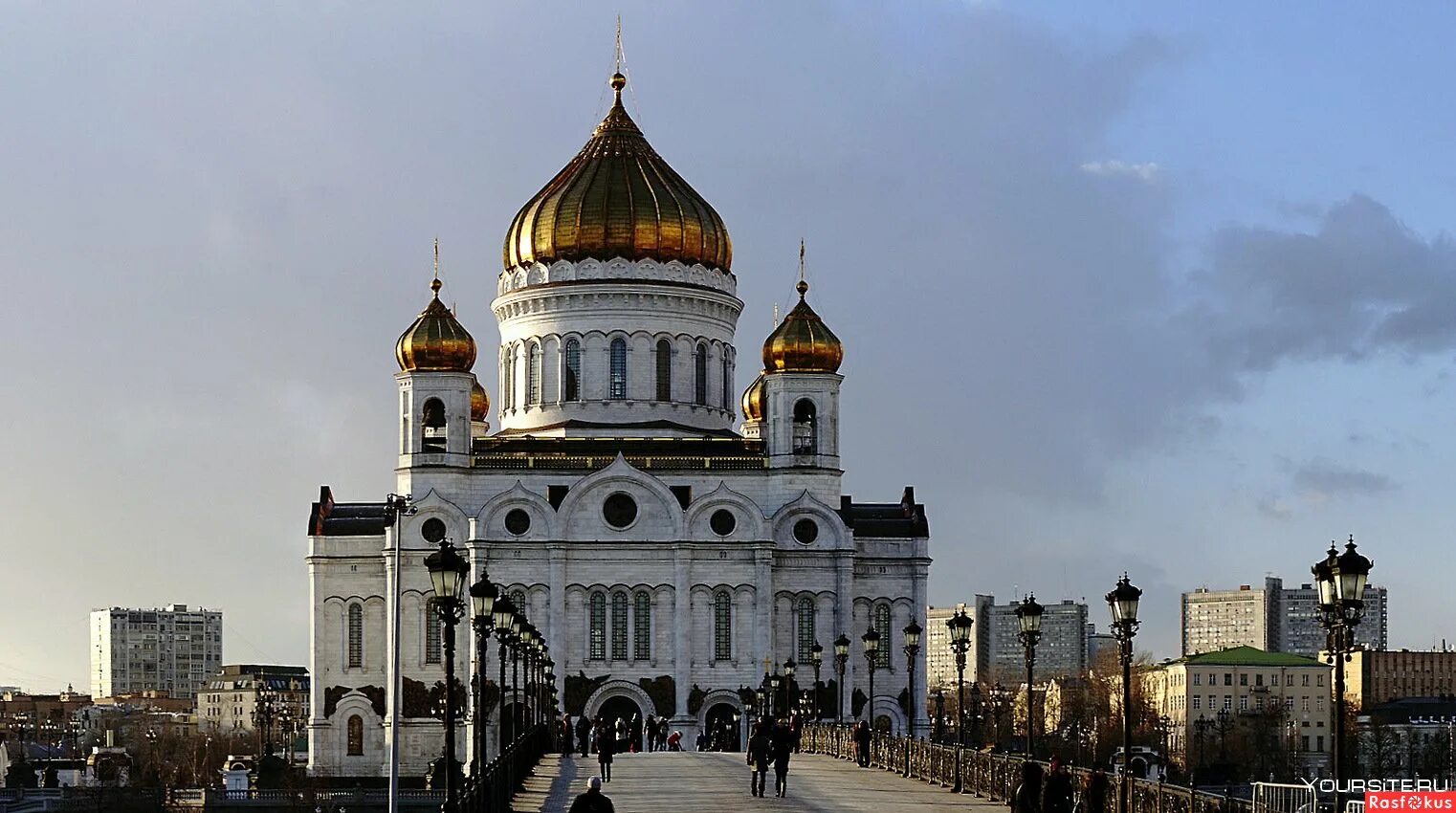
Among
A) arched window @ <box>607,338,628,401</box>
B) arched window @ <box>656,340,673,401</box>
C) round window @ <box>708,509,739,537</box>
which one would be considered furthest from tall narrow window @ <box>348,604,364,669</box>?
arched window @ <box>656,340,673,401</box>

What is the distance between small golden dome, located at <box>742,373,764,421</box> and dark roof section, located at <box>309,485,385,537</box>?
40.7 ft

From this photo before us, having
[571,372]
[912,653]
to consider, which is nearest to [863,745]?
[912,653]

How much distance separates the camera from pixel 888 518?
8019 centimetres

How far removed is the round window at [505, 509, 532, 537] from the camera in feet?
249

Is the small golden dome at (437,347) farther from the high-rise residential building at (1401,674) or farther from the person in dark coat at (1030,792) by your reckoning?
the high-rise residential building at (1401,674)

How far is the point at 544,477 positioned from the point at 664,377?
5.43m

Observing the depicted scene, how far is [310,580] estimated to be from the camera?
254 ft

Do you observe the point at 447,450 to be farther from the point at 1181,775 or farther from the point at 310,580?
the point at 1181,775

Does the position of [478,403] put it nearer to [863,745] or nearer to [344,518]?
[344,518]

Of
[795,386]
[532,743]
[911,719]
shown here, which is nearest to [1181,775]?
[911,719]

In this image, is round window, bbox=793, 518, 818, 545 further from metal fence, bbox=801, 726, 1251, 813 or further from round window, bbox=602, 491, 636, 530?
metal fence, bbox=801, 726, 1251, 813

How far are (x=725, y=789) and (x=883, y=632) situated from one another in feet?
128

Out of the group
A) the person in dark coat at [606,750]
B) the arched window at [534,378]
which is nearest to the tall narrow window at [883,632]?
the arched window at [534,378]

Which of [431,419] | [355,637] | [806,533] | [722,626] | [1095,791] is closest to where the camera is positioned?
[1095,791]
